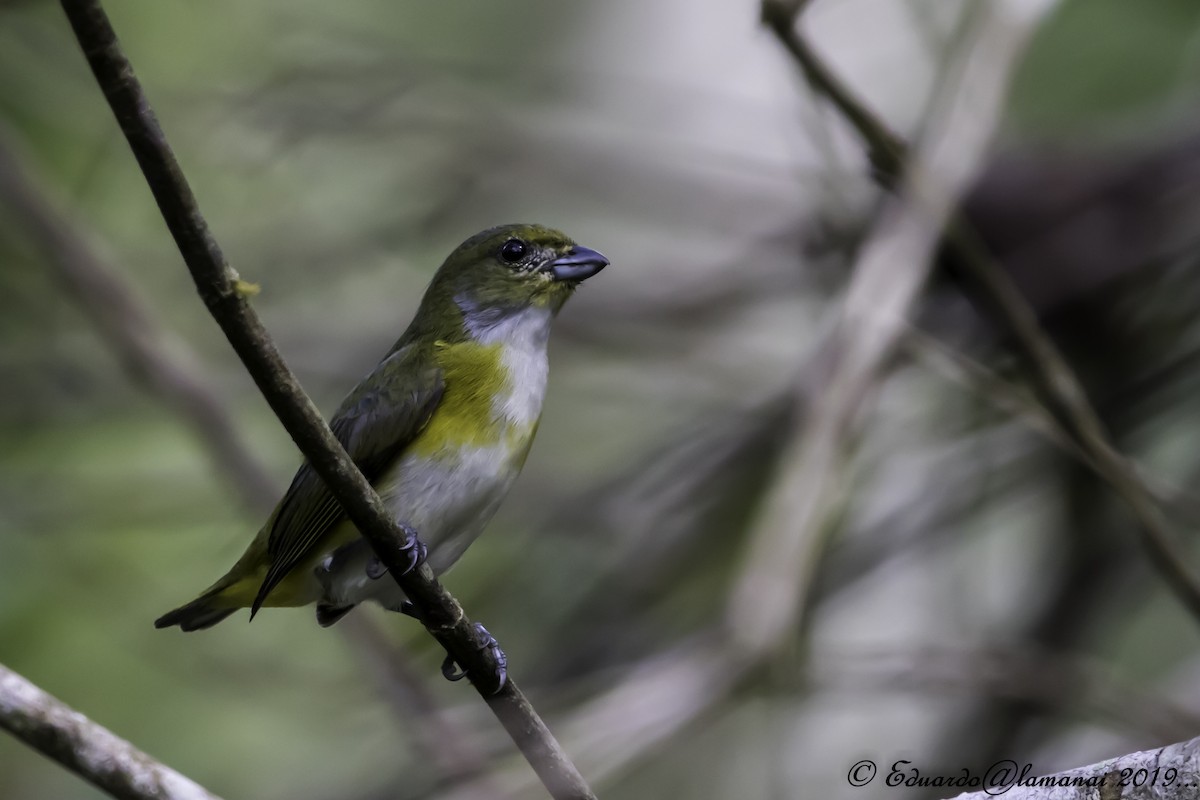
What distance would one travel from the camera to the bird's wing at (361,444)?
2975 millimetres

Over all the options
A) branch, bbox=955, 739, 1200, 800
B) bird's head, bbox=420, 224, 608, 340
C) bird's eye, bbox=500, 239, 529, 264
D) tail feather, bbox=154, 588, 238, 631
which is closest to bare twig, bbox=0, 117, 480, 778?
tail feather, bbox=154, 588, 238, 631

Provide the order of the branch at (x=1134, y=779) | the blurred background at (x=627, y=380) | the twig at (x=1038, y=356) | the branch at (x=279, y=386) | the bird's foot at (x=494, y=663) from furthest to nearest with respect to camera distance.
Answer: the blurred background at (x=627, y=380)
the twig at (x=1038, y=356)
the bird's foot at (x=494, y=663)
the branch at (x=1134, y=779)
the branch at (x=279, y=386)

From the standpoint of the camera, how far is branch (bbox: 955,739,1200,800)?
1705mm

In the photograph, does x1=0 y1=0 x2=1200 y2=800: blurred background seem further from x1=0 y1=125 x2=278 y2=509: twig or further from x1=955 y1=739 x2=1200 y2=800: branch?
x1=955 y1=739 x2=1200 y2=800: branch

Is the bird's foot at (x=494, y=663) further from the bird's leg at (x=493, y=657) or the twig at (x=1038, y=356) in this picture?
the twig at (x=1038, y=356)

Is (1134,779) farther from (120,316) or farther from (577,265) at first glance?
(120,316)

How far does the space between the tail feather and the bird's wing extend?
44 centimetres

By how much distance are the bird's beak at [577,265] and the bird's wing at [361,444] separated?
49 cm

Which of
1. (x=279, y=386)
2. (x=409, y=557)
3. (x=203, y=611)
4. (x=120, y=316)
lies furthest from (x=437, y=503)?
(x=120, y=316)

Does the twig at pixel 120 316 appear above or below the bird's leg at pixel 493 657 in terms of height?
above

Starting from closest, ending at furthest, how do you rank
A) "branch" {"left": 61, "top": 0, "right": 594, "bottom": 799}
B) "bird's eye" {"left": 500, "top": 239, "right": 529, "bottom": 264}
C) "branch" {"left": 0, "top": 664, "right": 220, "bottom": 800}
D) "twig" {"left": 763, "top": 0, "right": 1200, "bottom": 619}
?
1. "branch" {"left": 61, "top": 0, "right": 594, "bottom": 799}
2. "branch" {"left": 0, "top": 664, "right": 220, "bottom": 800}
3. "twig" {"left": 763, "top": 0, "right": 1200, "bottom": 619}
4. "bird's eye" {"left": 500, "top": 239, "right": 529, "bottom": 264}

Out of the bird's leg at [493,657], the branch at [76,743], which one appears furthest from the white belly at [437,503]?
the branch at [76,743]

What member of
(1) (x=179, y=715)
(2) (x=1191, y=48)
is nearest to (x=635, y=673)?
(1) (x=179, y=715)

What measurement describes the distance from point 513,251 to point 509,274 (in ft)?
0.29
